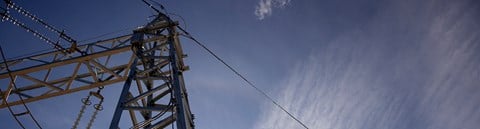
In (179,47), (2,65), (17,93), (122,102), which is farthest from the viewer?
(2,65)

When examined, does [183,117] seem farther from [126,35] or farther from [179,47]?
[126,35]

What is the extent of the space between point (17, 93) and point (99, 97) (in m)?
3.12

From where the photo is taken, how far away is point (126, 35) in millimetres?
13180

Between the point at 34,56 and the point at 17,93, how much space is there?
143cm

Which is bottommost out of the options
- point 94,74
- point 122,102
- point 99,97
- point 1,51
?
point 122,102

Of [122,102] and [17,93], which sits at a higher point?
[17,93]

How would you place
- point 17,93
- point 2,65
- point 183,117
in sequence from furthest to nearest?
point 2,65, point 17,93, point 183,117

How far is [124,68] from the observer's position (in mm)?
13258

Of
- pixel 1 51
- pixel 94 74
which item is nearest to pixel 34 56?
pixel 94 74

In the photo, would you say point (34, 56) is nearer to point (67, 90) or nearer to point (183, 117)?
point (67, 90)

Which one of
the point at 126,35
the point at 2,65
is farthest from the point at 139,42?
the point at 2,65

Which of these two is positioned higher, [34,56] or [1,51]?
[34,56]

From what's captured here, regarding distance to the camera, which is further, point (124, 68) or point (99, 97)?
point (124, 68)

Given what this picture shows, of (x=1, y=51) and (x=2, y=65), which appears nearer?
(x=1, y=51)
